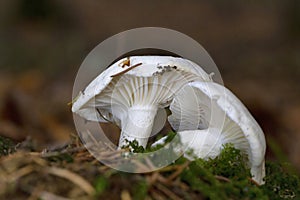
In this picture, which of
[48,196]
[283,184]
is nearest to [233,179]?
[283,184]

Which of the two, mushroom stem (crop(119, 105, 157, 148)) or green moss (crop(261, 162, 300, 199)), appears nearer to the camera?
green moss (crop(261, 162, 300, 199))

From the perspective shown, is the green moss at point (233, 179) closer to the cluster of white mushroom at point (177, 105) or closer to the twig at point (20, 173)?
the cluster of white mushroom at point (177, 105)

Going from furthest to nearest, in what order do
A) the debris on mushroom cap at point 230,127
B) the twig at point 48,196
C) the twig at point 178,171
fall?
1. the debris on mushroom cap at point 230,127
2. the twig at point 178,171
3. the twig at point 48,196

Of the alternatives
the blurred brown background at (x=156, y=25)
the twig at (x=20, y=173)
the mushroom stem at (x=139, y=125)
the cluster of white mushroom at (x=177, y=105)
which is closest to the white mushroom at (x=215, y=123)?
the cluster of white mushroom at (x=177, y=105)

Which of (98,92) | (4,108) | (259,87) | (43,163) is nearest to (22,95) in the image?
(4,108)

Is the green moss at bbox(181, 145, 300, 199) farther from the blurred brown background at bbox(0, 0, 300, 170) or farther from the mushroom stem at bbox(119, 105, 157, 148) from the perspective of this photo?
the blurred brown background at bbox(0, 0, 300, 170)

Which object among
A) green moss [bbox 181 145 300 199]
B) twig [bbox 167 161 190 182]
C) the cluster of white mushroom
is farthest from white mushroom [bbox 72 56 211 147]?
twig [bbox 167 161 190 182]

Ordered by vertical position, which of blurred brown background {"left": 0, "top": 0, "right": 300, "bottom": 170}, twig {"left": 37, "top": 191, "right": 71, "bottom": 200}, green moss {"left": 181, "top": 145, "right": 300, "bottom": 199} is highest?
twig {"left": 37, "top": 191, "right": 71, "bottom": 200}
